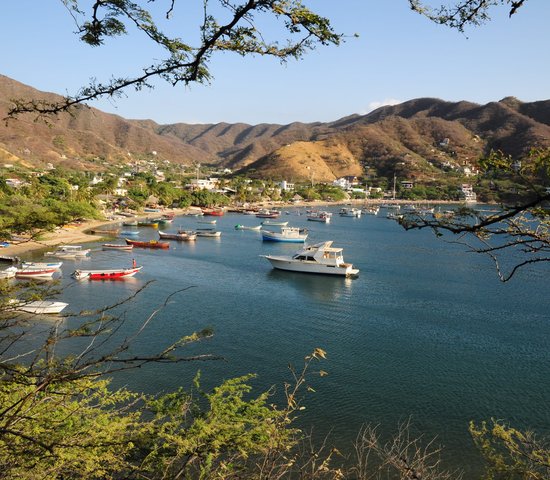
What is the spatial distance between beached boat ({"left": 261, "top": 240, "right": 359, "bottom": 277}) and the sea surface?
2.29 feet

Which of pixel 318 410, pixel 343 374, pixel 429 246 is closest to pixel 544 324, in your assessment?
pixel 343 374

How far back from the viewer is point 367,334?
21.1 metres

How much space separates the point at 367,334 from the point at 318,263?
12726 mm

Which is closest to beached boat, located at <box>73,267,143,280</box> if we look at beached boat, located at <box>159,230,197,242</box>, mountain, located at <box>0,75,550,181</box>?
beached boat, located at <box>159,230,197,242</box>

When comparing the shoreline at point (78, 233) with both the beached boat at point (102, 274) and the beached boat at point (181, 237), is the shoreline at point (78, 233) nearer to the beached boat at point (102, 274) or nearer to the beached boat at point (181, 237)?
the beached boat at point (102, 274)

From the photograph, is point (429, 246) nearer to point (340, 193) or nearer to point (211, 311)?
point (211, 311)

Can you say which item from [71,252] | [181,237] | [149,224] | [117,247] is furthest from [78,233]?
[71,252]

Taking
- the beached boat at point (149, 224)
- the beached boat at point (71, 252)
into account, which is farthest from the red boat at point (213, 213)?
the beached boat at point (71, 252)

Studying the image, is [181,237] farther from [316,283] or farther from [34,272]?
[316,283]

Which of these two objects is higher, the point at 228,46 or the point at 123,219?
the point at 228,46

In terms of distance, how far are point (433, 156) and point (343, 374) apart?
477ft

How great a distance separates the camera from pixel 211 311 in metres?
23.9

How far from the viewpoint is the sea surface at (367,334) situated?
1431 centimetres

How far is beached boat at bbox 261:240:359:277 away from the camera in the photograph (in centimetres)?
3312
